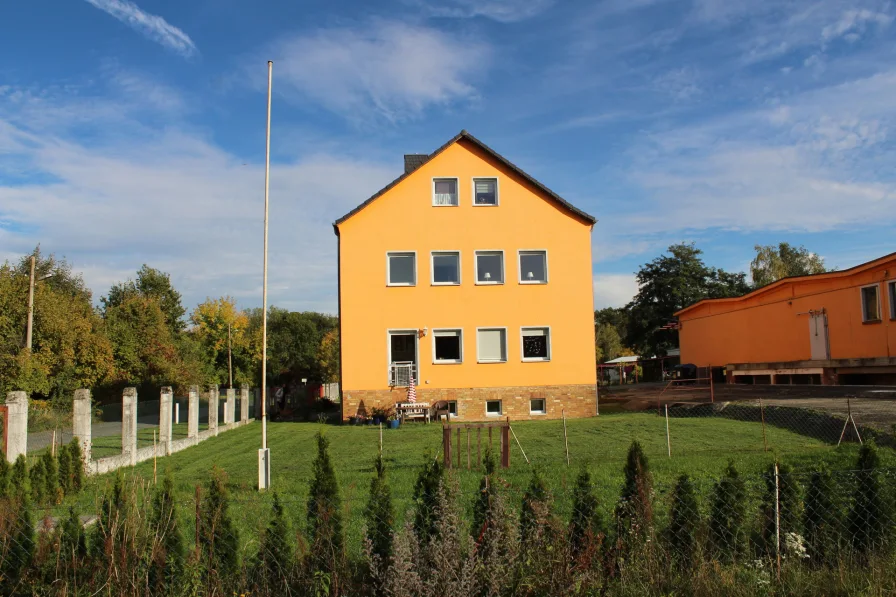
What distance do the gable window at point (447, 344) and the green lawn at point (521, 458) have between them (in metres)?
5.53

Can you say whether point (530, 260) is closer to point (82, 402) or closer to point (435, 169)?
point (435, 169)

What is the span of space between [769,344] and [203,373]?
1444 inches

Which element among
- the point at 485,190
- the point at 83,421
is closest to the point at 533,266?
the point at 485,190

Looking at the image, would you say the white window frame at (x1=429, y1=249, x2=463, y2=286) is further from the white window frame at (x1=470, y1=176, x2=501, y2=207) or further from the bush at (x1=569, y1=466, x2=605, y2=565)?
the bush at (x1=569, y1=466, x2=605, y2=565)

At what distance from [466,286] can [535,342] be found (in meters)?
3.38

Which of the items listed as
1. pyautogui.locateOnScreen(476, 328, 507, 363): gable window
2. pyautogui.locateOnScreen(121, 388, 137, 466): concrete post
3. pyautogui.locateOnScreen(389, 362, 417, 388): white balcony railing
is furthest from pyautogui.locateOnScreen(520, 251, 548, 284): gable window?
pyautogui.locateOnScreen(121, 388, 137, 466): concrete post

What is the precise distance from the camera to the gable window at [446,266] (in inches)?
1054

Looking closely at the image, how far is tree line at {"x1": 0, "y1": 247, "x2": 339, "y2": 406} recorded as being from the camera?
1299 inches

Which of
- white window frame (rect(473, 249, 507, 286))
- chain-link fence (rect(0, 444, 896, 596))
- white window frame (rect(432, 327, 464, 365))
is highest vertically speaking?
white window frame (rect(473, 249, 507, 286))

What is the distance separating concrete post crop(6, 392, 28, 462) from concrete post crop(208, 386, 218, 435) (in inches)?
417

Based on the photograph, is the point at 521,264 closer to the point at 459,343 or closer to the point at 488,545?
the point at 459,343

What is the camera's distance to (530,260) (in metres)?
27.2

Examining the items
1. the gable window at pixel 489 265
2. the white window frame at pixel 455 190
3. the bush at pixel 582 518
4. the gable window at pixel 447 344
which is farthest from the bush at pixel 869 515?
the white window frame at pixel 455 190

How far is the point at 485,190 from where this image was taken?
89.8 ft
